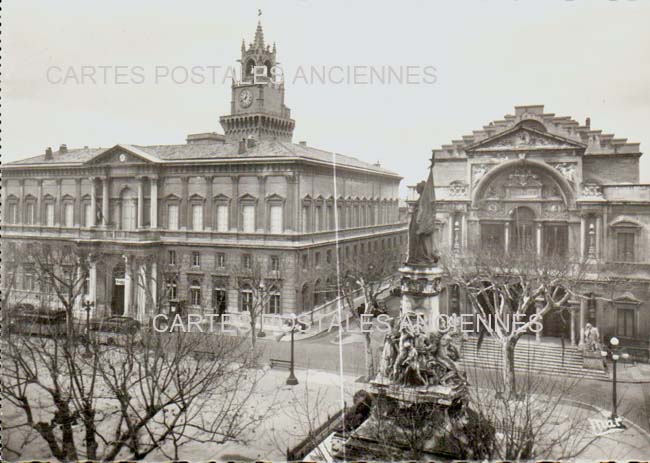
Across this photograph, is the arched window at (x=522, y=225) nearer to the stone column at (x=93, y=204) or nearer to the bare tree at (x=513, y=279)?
the bare tree at (x=513, y=279)

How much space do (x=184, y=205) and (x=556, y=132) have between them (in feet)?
91.1

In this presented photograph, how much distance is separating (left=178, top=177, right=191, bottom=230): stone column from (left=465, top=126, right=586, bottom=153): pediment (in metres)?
22.3

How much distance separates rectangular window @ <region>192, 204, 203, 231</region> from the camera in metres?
44.8

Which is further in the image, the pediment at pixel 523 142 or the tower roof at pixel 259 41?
the tower roof at pixel 259 41

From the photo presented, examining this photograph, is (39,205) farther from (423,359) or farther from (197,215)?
(423,359)

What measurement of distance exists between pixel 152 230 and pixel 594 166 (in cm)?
3247

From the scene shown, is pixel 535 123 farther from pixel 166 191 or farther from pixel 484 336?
pixel 166 191

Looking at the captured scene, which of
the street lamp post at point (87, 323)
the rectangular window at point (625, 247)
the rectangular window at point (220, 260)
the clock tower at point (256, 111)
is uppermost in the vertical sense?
the clock tower at point (256, 111)

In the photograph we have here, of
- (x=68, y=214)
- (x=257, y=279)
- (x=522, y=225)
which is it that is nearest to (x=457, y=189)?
(x=522, y=225)

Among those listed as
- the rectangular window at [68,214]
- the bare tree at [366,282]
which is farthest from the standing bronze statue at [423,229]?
the rectangular window at [68,214]

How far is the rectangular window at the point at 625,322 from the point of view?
3281cm

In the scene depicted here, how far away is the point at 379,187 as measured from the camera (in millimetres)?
55469

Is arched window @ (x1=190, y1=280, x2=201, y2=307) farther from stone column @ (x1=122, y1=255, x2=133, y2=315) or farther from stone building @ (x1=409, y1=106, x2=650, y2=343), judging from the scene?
stone building @ (x1=409, y1=106, x2=650, y2=343)

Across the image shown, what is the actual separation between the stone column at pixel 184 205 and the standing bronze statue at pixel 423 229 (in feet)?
103
